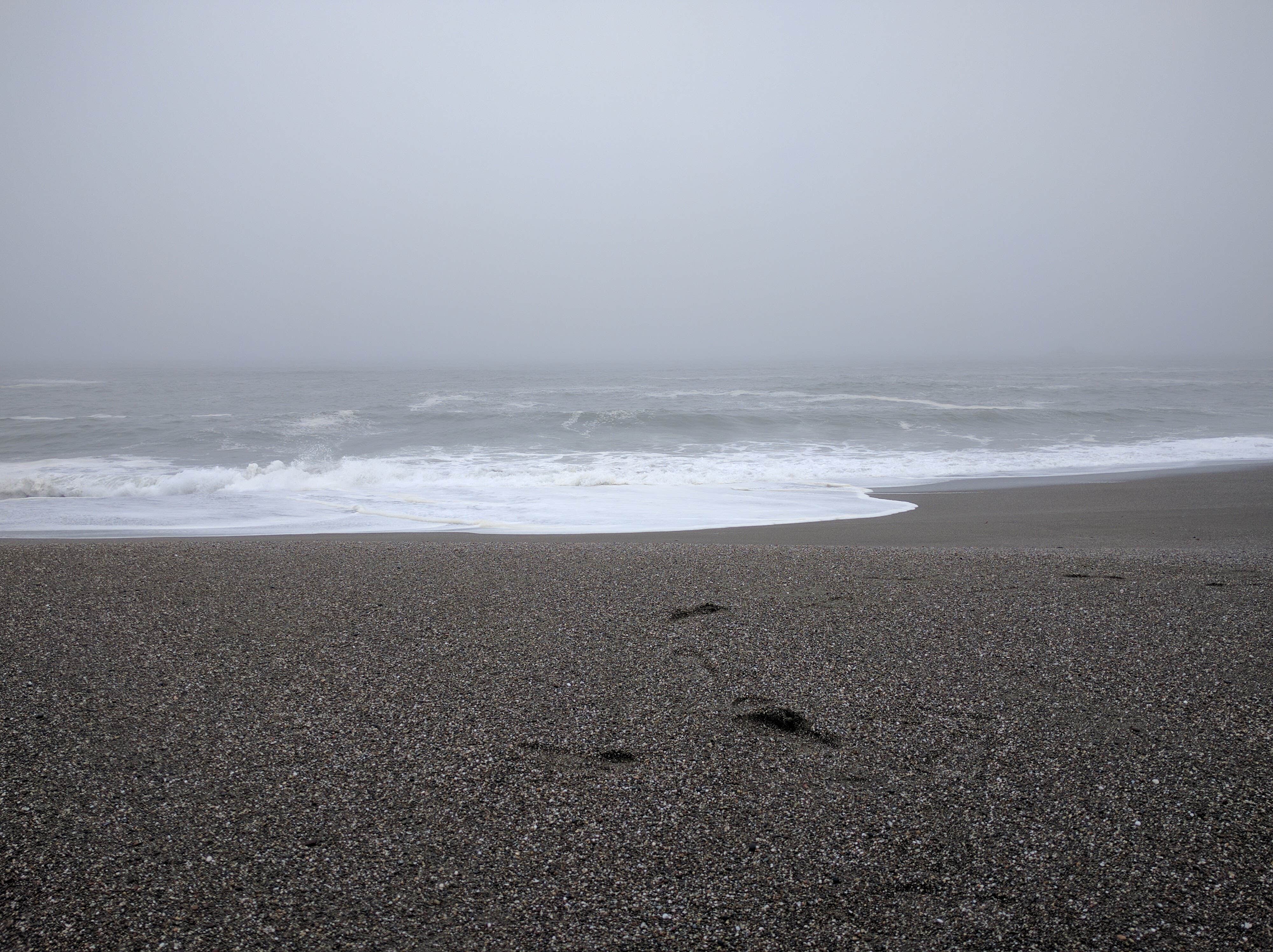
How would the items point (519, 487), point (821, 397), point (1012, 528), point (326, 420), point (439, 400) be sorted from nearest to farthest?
point (1012, 528)
point (519, 487)
point (326, 420)
point (439, 400)
point (821, 397)

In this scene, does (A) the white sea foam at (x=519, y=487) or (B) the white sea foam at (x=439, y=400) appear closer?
(A) the white sea foam at (x=519, y=487)

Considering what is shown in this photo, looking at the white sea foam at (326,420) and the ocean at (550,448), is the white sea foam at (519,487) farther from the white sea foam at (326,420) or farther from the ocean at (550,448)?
the white sea foam at (326,420)

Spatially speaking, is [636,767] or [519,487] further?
[519,487]

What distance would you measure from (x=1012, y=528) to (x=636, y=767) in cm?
710

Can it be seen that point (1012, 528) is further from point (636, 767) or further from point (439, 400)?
point (439, 400)

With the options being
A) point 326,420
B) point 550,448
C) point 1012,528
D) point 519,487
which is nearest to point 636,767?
point 1012,528

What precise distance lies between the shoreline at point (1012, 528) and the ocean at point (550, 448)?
18.6 inches

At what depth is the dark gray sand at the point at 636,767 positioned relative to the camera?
208 centimetres

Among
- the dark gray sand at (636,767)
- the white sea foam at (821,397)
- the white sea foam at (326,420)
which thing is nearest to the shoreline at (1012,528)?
the dark gray sand at (636,767)

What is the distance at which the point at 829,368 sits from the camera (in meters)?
52.4

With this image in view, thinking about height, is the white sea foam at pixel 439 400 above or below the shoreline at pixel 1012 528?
above

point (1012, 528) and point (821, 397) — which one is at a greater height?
point (821, 397)

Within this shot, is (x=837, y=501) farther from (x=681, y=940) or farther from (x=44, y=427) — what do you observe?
(x=44, y=427)

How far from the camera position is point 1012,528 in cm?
855
